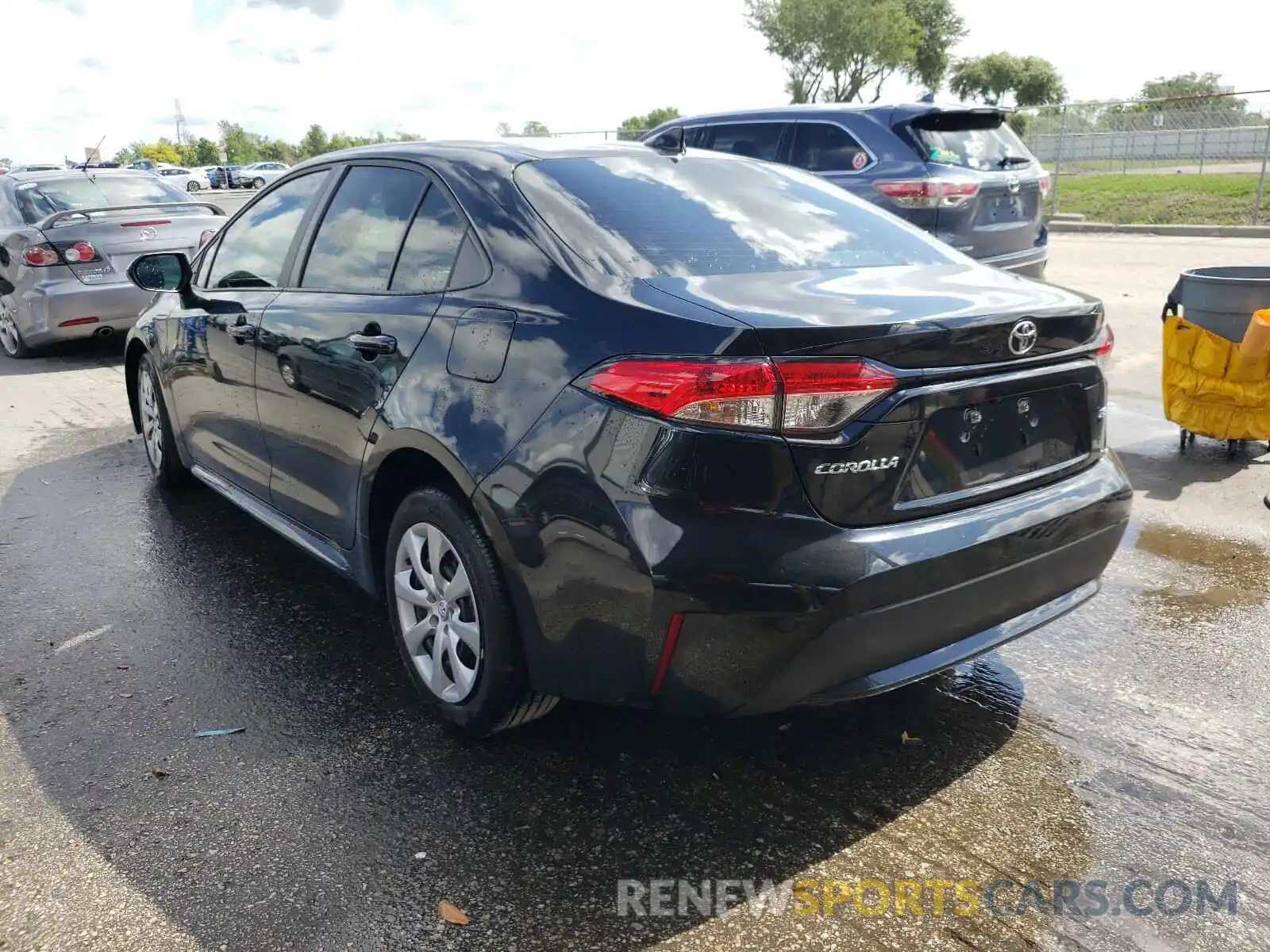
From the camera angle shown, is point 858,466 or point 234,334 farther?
point 234,334

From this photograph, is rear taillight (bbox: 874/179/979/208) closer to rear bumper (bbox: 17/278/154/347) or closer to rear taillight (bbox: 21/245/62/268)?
rear bumper (bbox: 17/278/154/347)

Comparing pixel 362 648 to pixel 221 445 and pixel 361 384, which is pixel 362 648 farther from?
pixel 221 445

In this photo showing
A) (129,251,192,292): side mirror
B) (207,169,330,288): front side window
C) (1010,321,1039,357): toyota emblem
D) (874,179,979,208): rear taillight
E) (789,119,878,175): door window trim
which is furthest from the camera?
(789,119,878,175): door window trim

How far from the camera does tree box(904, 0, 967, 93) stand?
57.8 metres

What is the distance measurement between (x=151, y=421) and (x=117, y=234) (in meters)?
4.29

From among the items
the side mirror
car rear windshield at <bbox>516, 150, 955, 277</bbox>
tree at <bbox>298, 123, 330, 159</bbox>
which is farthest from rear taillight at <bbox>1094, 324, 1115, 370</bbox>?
tree at <bbox>298, 123, 330, 159</bbox>

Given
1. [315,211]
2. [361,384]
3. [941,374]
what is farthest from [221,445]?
[941,374]

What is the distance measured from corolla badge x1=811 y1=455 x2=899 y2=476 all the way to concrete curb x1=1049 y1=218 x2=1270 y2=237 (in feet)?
60.7

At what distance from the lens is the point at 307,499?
145 inches

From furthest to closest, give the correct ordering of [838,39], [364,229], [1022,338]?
[838,39]
[364,229]
[1022,338]

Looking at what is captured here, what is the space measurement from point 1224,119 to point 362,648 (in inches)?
1009

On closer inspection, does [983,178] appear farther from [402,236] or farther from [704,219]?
[402,236]

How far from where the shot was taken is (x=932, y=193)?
7543 mm

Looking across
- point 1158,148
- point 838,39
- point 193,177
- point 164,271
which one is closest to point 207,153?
point 193,177
